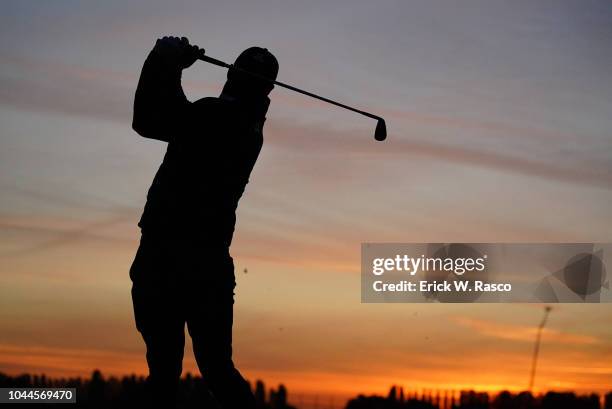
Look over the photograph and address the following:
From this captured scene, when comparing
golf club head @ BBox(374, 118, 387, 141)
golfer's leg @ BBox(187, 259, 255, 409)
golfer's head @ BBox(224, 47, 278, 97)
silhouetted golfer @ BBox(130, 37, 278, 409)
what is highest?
golf club head @ BBox(374, 118, 387, 141)

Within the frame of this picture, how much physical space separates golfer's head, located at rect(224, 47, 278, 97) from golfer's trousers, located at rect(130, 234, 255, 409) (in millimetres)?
1134

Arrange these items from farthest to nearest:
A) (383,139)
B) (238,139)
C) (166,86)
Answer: (383,139)
(238,139)
(166,86)

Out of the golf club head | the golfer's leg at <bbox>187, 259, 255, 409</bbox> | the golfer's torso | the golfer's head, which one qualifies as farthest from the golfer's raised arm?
the golf club head

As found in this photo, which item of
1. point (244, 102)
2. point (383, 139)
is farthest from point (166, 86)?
point (383, 139)

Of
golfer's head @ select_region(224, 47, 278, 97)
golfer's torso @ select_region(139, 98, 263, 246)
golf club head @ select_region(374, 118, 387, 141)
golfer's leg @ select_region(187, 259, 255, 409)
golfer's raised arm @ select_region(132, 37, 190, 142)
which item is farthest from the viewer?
golf club head @ select_region(374, 118, 387, 141)

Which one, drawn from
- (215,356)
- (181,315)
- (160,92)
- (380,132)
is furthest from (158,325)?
(380,132)

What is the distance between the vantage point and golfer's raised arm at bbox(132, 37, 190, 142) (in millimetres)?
7234

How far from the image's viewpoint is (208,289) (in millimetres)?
7617

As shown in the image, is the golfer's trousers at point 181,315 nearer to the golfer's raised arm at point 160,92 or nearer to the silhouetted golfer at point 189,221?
the silhouetted golfer at point 189,221

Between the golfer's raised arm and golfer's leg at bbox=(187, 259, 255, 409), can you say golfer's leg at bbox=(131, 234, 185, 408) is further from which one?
the golfer's raised arm

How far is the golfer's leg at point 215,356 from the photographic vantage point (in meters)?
7.60

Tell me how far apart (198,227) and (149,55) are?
1208mm

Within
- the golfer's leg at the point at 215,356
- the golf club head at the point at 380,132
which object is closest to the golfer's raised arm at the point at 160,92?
the golfer's leg at the point at 215,356

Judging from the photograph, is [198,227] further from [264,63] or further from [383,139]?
[383,139]
